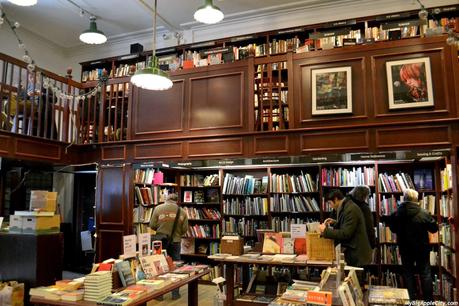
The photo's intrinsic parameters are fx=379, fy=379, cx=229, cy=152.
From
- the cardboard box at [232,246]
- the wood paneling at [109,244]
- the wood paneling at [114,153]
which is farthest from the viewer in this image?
the wood paneling at [114,153]

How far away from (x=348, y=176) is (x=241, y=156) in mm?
1853

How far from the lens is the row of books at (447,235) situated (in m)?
4.66

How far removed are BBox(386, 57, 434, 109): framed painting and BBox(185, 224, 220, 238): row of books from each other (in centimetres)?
368

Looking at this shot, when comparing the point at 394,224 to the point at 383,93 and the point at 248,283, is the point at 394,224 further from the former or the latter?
the point at 248,283

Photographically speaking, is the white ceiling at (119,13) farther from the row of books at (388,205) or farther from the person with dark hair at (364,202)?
the person with dark hair at (364,202)

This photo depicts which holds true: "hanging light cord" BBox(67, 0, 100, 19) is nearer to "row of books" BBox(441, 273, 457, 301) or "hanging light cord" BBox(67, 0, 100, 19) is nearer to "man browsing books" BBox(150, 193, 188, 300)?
"man browsing books" BBox(150, 193, 188, 300)

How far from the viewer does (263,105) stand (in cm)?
553

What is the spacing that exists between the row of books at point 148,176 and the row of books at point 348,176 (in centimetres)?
282

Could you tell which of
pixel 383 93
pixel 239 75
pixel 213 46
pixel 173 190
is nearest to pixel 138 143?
pixel 173 190


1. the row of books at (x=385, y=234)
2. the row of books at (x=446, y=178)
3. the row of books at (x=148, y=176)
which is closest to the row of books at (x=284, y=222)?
the row of books at (x=385, y=234)

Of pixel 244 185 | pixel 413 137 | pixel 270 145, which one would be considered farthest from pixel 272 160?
pixel 413 137

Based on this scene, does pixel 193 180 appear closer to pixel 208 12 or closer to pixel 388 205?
pixel 208 12

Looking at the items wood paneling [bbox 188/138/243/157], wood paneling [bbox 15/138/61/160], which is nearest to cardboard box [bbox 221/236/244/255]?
wood paneling [bbox 188/138/243/157]

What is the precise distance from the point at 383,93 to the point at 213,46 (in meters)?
3.79
